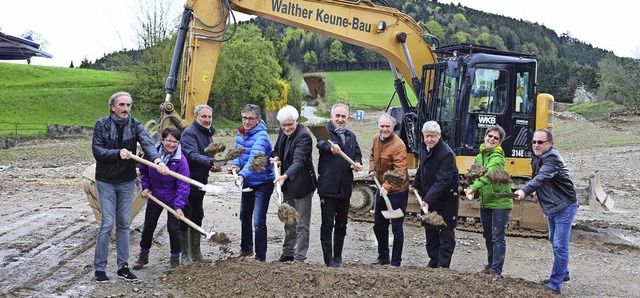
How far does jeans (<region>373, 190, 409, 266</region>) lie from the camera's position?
7.83 m

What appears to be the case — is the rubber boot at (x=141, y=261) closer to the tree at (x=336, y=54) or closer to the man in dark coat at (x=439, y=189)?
the man in dark coat at (x=439, y=189)

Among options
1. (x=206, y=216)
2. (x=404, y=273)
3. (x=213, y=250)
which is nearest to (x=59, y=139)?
(x=206, y=216)

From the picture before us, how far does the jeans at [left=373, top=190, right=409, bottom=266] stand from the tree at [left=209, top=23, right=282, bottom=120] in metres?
40.7

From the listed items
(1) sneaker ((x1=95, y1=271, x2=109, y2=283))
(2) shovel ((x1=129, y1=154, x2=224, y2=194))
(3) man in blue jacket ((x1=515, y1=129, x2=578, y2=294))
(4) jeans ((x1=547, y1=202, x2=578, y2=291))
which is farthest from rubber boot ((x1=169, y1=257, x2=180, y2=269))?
(4) jeans ((x1=547, y1=202, x2=578, y2=291))

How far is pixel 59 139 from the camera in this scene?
3434 cm

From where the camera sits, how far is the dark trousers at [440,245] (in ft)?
24.9

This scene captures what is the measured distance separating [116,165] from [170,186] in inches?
30.1

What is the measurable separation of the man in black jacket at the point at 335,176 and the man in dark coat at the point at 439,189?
810 millimetres

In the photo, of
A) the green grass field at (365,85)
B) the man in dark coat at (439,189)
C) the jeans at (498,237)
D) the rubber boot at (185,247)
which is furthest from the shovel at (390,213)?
the green grass field at (365,85)

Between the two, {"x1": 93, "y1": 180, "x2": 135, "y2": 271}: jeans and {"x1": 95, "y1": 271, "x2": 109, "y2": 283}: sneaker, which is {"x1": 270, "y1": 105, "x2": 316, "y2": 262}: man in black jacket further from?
{"x1": 95, "y1": 271, "x2": 109, "y2": 283}: sneaker

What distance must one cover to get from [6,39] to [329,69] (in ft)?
302

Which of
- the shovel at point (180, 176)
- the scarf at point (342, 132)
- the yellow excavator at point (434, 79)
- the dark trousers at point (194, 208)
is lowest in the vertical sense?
the dark trousers at point (194, 208)

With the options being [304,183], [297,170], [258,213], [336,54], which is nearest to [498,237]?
[304,183]

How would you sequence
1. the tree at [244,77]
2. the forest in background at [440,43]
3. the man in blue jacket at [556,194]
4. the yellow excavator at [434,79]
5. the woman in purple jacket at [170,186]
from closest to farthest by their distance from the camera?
the man in blue jacket at [556,194], the woman in purple jacket at [170,186], the yellow excavator at [434,79], the forest in background at [440,43], the tree at [244,77]
